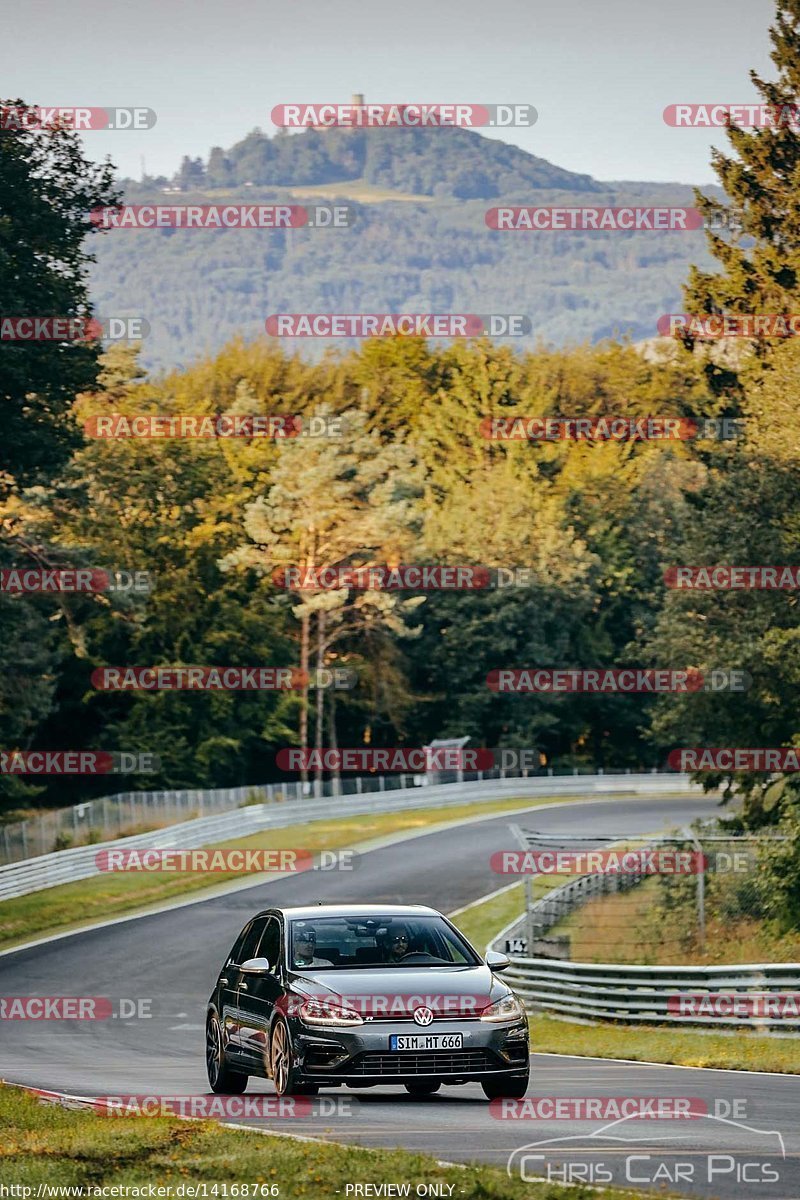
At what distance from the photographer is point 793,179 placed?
53.1 meters

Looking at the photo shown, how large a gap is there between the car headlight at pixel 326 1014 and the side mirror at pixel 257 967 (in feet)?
2.55

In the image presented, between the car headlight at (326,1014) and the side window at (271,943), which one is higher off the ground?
the side window at (271,943)

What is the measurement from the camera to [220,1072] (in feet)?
52.3

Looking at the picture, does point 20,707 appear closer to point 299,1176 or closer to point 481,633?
point 481,633

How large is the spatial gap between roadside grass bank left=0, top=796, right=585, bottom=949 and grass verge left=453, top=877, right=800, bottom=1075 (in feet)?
56.9

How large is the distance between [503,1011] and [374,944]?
134 cm

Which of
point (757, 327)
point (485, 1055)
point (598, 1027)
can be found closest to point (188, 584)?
point (757, 327)

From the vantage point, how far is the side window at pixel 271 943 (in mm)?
15078

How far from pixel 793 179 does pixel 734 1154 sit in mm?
45364
